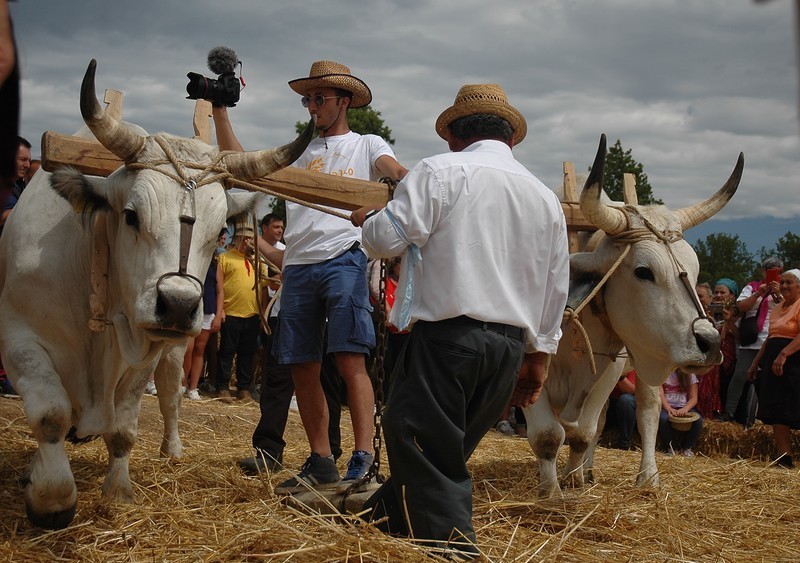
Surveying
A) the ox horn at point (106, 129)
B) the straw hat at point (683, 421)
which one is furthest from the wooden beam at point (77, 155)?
the straw hat at point (683, 421)

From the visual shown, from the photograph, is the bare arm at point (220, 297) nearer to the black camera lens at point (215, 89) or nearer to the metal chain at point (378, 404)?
the black camera lens at point (215, 89)

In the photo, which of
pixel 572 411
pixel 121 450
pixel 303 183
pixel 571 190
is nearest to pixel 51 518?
pixel 121 450

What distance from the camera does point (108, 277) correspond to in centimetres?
424

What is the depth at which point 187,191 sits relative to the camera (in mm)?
4027

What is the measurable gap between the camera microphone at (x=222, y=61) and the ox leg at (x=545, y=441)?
2665 mm

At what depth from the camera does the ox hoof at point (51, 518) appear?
3.85 m

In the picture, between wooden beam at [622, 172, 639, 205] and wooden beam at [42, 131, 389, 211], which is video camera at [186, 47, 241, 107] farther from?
wooden beam at [622, 172, 639, 205]

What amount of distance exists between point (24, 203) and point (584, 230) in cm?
349

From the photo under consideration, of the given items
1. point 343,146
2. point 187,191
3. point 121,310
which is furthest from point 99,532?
point 343,146

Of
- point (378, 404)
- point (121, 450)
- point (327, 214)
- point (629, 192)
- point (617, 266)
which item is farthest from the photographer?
point (629, 192)

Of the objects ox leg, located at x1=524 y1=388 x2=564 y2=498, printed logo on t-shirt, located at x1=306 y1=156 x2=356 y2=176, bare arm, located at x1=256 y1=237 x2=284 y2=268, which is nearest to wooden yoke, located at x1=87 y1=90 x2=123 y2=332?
printed logo on t-shirt, located at x1=306 y1=156 x2=356 y2=176

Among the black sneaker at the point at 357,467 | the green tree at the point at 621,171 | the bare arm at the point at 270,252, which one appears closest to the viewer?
the black sneaker at the point at 357,467

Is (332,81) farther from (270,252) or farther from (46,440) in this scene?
(46,440)

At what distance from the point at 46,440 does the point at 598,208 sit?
3.29 metres
